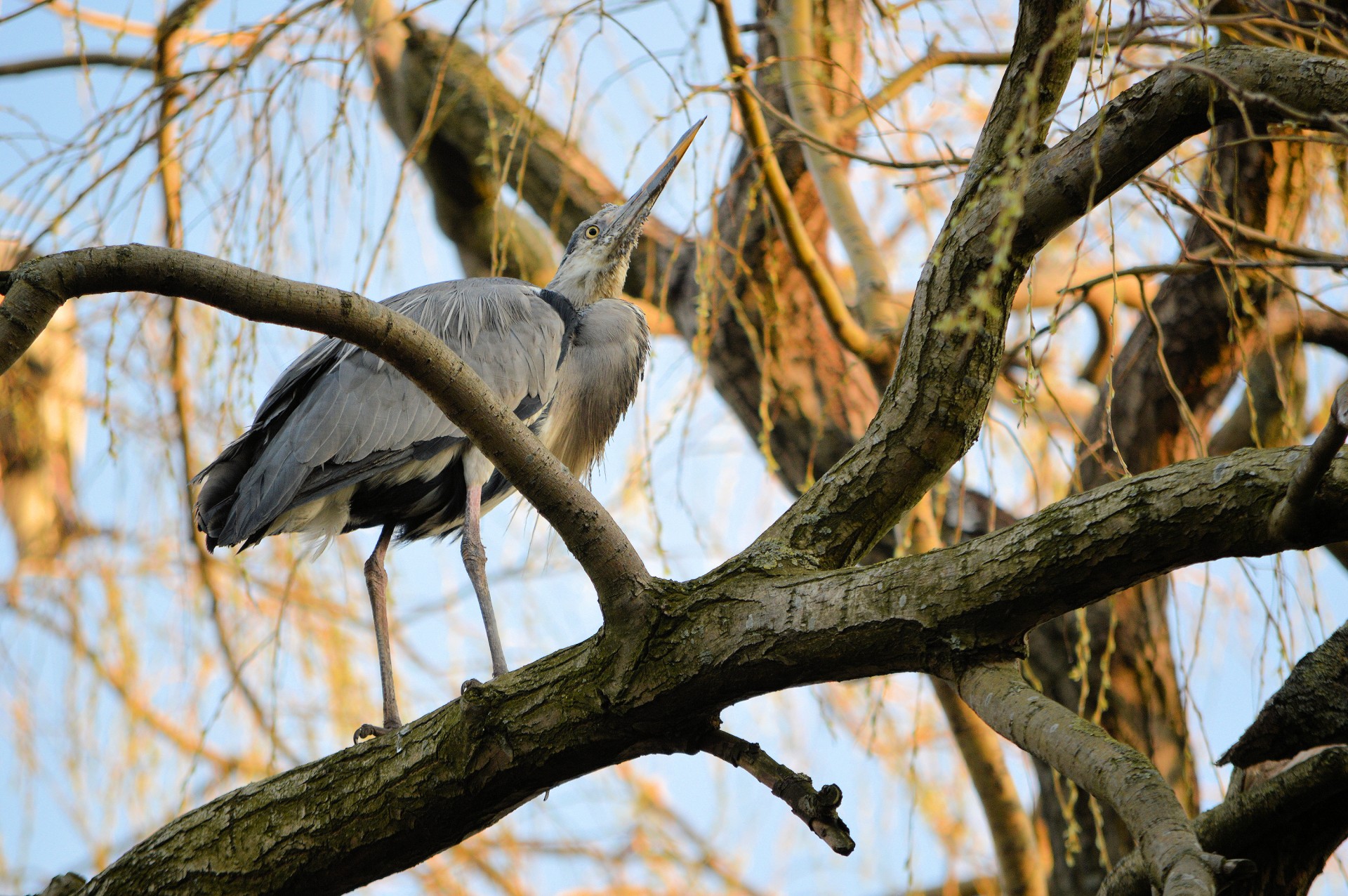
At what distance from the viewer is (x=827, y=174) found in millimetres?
3590

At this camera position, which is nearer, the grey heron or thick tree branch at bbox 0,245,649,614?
thick tree branch at bbox 0,245,649,614

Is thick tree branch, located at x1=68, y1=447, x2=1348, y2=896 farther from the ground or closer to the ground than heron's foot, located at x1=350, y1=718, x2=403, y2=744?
closer to the ground

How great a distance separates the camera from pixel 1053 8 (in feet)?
6.20

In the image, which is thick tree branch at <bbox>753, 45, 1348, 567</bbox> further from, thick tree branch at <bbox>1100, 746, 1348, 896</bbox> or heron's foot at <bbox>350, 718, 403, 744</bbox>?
heron's foot at <bbox>350, 718, 403, 744</bbox>

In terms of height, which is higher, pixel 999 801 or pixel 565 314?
pixel 565 314

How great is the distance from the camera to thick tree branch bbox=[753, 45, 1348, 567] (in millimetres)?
1754

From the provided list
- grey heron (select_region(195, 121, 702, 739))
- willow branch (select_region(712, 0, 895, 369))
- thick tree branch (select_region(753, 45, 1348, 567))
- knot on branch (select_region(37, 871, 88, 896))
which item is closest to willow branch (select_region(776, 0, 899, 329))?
willow branch (select_region(712, 0, 895, 369))

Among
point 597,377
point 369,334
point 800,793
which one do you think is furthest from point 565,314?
point 800,793

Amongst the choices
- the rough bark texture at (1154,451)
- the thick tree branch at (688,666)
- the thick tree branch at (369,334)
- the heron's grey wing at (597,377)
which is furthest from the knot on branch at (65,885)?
the rough bark texture at (1154,451)

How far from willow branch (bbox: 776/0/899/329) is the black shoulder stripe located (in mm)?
893

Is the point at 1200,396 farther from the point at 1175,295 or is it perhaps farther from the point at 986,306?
the point at 986,306

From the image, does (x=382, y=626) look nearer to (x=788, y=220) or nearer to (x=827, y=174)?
(x=788, y=220)

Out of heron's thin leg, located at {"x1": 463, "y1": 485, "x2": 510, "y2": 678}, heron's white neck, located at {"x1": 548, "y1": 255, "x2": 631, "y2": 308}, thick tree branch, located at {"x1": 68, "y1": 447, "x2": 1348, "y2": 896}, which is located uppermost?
heron's white neck, located at {"x1": 548, "y1": 255, "x2": 631, "y2": 308}

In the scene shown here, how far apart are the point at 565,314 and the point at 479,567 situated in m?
1.02
